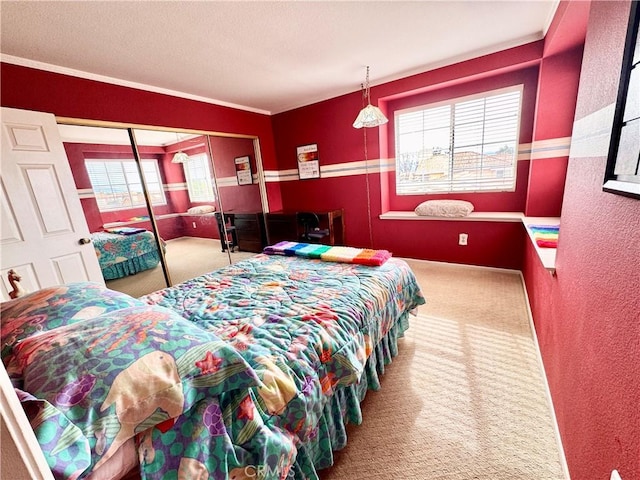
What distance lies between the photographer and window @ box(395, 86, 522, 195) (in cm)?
304

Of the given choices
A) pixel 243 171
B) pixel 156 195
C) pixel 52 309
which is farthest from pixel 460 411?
pixel 243 171

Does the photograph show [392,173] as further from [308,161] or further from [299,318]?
[299,318]

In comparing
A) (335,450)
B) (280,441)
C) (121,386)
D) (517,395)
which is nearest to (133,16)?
(121,386)

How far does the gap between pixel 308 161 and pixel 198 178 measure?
177 cm

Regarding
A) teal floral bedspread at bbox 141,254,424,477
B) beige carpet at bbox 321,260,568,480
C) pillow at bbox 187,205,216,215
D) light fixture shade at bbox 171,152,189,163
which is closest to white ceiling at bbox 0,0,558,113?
light fixture shade at bbox 171,152,189,163

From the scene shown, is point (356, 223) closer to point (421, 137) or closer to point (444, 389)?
point (421, 137)

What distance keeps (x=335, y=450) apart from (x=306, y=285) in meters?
0.89

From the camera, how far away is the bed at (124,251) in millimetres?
2746

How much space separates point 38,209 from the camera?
2.10 meters

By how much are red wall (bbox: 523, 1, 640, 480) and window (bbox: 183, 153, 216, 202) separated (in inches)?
152

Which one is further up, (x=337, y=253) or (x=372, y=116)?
(x=372, y=116)

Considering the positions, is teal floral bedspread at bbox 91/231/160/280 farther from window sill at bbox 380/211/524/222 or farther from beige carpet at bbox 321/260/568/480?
window sill at bbox 380/211/524/222

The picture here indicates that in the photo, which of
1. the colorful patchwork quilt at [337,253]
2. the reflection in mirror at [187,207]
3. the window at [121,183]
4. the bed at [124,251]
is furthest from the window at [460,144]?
the bed at [124,251]

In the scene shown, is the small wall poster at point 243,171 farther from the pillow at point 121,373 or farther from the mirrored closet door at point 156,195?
the pillow at point 121,373
